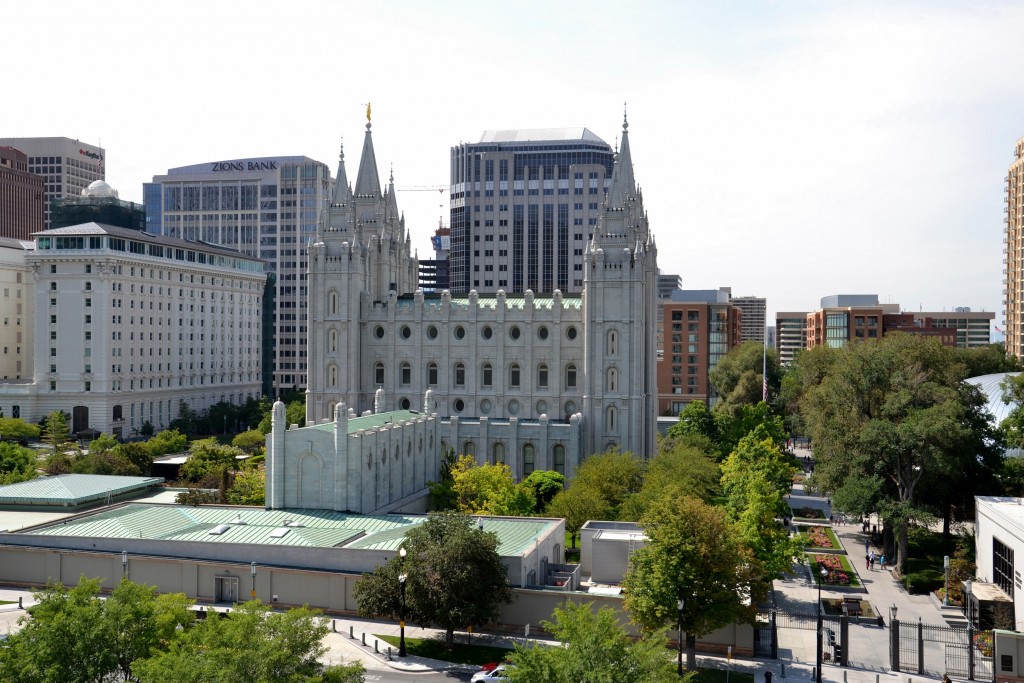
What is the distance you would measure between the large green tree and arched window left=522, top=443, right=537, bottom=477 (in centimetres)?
2687

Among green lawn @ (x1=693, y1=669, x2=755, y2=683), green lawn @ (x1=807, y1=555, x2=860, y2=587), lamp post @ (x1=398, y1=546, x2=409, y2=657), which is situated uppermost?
lamp post @ (x1=398, y1=546, x2=409, y2=657)

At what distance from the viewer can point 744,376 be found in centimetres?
13338

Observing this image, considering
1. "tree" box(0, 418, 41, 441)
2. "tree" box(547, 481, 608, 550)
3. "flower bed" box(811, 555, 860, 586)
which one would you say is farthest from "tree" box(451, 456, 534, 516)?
"tree" box(0, 418, 41, 441)

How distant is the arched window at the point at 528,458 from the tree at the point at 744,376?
4598 centimetres

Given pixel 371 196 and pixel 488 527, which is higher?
pixel 371 196

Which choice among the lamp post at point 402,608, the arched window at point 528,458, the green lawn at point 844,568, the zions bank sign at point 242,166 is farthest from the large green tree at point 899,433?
the zions bank sign at point 242,166

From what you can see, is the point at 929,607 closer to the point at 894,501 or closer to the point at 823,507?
the point at 894,501

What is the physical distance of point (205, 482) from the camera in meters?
77.1

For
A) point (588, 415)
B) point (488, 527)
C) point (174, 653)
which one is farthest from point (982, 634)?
point (588, 415)

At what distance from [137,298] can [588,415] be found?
68.5 meters

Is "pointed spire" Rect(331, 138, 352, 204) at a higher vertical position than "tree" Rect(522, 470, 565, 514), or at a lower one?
higher

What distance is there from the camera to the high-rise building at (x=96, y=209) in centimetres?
14112

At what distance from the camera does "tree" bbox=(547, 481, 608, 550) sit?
63.9 m

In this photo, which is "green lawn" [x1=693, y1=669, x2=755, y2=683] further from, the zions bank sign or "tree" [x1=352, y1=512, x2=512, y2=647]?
the zions bank sign
